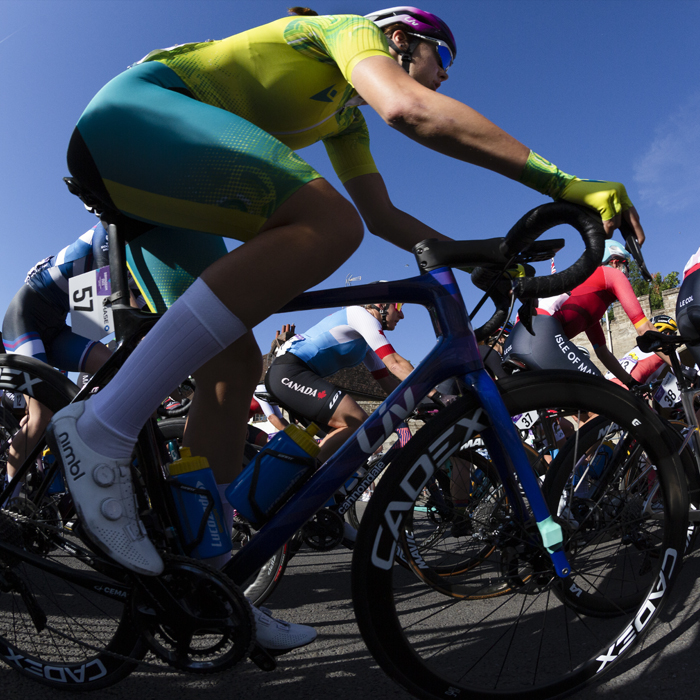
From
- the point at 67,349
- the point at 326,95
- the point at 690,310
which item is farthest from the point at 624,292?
the point at 67,349

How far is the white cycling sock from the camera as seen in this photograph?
1.05 m

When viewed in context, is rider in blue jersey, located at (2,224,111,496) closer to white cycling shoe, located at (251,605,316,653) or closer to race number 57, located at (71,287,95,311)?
race number 57, located at (71,287,95,311)

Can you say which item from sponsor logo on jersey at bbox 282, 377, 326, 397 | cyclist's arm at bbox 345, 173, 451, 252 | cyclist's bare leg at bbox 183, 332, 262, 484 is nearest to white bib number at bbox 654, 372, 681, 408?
sponsor logo on jersey at bbox 282, 377, 326, 397

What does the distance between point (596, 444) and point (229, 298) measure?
4.08ft

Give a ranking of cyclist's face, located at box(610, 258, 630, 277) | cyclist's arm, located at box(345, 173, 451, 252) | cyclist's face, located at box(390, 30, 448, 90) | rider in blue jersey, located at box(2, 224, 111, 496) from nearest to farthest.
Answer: cyclist's face, located at box(390, 30, 448, 90) → cyclist's arm, located at box(345, 173, 451, 252) → rider in blue jersey, located at box(2, 224, 111, 496) → cyclist's face, located at box(610, 258, 630, 277)

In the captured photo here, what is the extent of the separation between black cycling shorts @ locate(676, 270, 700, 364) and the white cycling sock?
2.56m

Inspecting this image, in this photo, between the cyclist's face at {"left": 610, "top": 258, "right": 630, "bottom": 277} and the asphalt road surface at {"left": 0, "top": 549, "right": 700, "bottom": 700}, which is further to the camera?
the cyclist's face at {"left": 610, "top": 258, "right": 630, "bottom": 277}

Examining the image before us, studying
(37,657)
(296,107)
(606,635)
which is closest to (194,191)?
(296,107)

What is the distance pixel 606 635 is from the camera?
1.42m

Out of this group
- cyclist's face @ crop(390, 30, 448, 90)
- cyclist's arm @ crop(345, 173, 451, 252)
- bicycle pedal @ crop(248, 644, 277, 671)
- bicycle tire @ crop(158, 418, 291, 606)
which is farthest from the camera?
bicycle tire @ crop(158, 418, 291, 606)

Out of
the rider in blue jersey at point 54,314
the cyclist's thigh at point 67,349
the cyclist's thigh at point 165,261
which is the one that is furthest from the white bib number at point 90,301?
the cyclist's thigh at point 67,349

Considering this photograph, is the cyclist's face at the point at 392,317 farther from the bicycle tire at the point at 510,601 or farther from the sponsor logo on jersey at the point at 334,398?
the bicycle tire at the point at 510,601

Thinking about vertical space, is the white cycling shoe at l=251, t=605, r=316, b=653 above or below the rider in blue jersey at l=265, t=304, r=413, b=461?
below

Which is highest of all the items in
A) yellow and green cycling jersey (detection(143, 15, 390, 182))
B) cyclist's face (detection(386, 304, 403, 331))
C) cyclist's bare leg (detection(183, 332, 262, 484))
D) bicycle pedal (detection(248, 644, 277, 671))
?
yellow and green cycling jersey (detection(143, 15, 390, 182))
